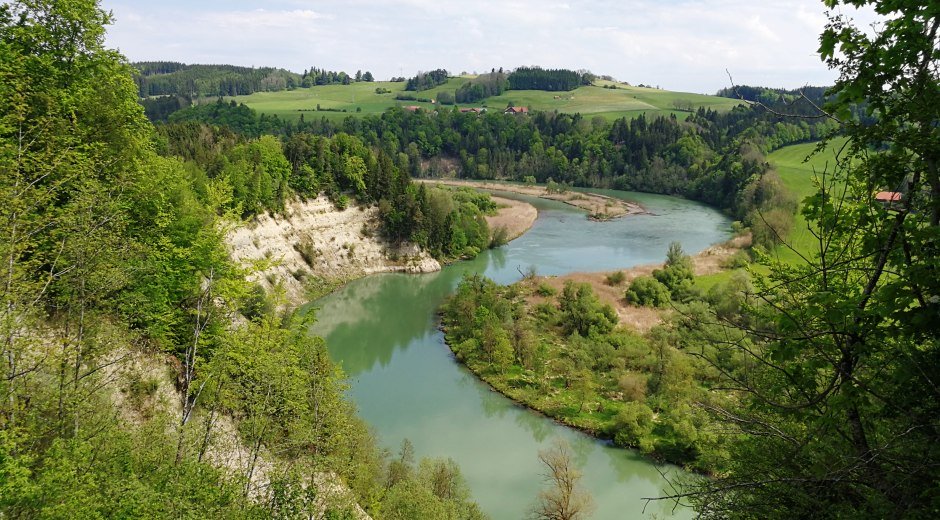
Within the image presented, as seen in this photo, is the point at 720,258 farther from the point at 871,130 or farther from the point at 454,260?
the point at 871,130

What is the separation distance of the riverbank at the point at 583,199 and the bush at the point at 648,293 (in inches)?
1525

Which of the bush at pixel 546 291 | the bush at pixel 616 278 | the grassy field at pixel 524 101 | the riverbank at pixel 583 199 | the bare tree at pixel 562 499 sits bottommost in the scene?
the bare tree at pixel 562 499

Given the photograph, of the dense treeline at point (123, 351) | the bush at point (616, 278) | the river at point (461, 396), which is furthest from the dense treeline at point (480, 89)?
the dense treeline at point (123, 351)

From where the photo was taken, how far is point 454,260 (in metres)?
56.6

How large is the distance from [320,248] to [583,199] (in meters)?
57.9

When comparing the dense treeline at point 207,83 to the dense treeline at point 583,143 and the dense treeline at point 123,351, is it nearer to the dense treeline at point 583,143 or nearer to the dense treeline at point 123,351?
the dense treeline at point 583,143

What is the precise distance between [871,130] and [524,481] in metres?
20.3

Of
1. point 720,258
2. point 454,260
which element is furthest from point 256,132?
point 720,258

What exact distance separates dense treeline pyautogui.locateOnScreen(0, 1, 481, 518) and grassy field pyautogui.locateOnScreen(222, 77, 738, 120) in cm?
13293

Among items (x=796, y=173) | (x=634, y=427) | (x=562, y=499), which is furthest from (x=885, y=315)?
(x=796, y=173)

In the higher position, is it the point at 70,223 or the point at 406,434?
the point at 70,223

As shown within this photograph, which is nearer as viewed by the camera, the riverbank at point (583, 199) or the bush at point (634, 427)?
the bush at point (634, 427)

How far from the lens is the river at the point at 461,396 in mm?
21672

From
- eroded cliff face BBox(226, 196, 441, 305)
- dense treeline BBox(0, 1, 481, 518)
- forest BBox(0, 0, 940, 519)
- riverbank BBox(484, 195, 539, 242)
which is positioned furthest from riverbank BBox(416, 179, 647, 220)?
dense treeline BBox(0, 1, 481, 518)
